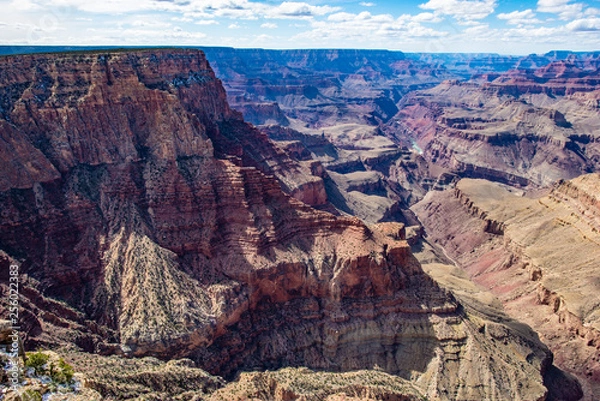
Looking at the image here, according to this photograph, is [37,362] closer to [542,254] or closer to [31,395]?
[31,395]

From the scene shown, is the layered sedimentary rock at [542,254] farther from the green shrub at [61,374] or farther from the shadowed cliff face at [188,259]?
the green shrub at [61,374]

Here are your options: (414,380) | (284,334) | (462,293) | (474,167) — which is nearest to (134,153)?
(284,334)

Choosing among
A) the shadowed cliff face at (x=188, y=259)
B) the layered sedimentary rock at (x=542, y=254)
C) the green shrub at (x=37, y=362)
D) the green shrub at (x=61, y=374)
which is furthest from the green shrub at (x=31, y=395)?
the layered sedimentary rock at (x=542, y=254)

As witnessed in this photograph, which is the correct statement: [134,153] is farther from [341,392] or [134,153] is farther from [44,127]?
[341,392]

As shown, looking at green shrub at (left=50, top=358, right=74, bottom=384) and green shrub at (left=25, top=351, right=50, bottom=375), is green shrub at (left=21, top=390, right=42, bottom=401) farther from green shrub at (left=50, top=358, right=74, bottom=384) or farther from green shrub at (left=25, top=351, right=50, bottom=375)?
green shrub at (left=25, top=351, right=50, bottom=375)

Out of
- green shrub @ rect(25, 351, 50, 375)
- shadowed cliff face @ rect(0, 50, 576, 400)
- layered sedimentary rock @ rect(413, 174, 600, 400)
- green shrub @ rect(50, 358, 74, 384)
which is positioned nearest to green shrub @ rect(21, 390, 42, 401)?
green shrub @ rect(50, 358, 74, 384)
